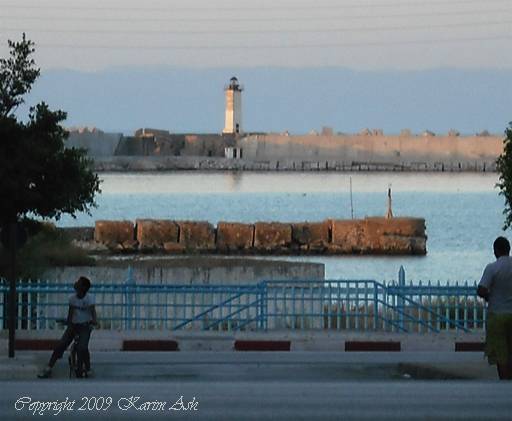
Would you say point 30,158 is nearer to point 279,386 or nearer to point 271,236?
point 279,386

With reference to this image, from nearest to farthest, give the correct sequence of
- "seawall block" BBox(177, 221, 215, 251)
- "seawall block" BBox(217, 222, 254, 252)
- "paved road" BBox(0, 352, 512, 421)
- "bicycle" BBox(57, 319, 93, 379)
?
"paved road" BBox(0, 352, 512, 421) → "bicycle" BBox(57, 319, 93, 379) → "seawall block" BBox(177, 221, 215, 251) → "seawall block" BBox(217, 222, 254, 252)

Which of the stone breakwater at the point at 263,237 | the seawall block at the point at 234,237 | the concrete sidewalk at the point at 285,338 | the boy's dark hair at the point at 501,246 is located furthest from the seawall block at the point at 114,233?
the boy's dark hair at the point at 501,246

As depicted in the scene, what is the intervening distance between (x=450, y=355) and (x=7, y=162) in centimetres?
Result: 999

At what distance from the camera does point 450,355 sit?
1855 centimetres

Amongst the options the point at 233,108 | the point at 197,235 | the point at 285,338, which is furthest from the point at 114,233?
the point at 233,108

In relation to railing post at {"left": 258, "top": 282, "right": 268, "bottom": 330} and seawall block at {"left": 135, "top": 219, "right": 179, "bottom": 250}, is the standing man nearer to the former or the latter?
railing post at {"left": 258, "top": 282, "right": 268, "bottom": 330}

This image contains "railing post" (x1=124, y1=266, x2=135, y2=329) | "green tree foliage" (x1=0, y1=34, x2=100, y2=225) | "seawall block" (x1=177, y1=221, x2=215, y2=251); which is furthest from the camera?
"seawall block" (x1=177, y1=221, x2=215, y2=251)

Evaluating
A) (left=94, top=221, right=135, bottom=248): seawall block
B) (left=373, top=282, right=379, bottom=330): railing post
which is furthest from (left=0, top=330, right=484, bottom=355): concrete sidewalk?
(left=94, top=221, right=135, bottom=248): seawall block

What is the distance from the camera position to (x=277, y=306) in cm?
2177

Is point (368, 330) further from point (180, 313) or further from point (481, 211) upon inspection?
point (481, 211)

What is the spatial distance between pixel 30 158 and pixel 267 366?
32.4 feet

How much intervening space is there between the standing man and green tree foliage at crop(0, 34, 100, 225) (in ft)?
42.5

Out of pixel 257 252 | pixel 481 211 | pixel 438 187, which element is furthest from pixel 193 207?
pixel 438 187

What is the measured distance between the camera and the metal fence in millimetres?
20859
